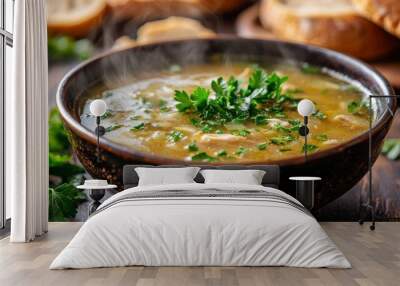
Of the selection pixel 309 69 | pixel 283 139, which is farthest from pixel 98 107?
pixel 309 69

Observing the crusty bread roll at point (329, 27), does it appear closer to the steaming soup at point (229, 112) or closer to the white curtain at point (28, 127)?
the steaming soup at point (229, 112)

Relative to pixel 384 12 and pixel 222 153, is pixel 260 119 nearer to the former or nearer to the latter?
pixel 222 153

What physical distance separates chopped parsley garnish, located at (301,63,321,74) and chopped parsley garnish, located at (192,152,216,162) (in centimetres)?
129

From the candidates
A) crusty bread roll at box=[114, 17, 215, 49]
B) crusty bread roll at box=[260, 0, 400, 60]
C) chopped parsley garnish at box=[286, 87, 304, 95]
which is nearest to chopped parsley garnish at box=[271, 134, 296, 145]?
chopped parsley garnish at box=[286, 87, 304, 95]

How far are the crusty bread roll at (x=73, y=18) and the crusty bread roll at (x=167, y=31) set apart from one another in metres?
0.33

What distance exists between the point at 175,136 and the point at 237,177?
2.19 feet

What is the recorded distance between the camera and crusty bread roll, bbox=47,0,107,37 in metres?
6.45

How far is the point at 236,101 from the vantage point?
5.98m

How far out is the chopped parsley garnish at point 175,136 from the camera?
565cm

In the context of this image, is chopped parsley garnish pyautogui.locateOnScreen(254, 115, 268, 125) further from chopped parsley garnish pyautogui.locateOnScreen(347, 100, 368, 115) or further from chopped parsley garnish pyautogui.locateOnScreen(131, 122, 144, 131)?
chopped parsley garnish pyautogui.locateOnScreen(131, 122, 144, 131)

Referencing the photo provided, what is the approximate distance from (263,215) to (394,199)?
A: 2.72 metres

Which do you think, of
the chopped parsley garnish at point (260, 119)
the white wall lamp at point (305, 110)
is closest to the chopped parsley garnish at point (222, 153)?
the chopped parsley garnish at point (260, 119)

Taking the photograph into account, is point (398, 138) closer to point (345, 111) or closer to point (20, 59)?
point (345, 111)

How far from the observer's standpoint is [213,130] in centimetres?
584
